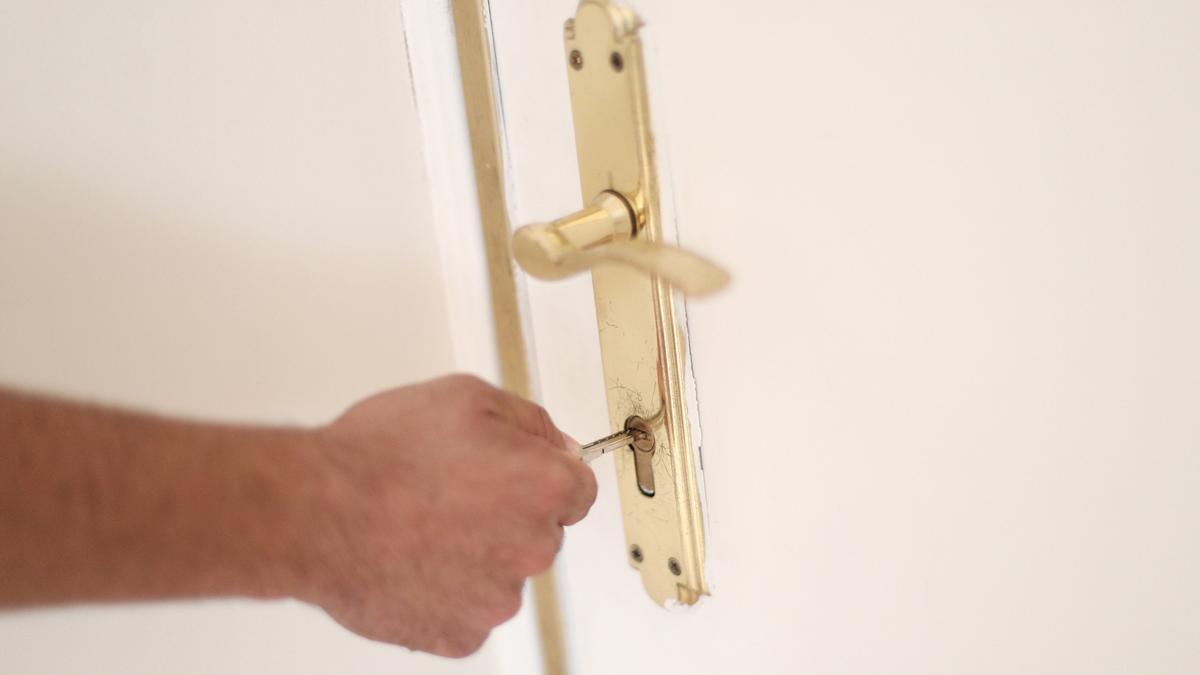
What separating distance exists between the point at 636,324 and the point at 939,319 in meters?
0.14

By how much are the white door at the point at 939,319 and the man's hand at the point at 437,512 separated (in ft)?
0.28

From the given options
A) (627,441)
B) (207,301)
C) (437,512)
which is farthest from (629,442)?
(207,301)

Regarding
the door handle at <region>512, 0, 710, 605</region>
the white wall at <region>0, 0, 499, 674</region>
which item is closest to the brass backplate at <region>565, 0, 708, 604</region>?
the door handle at <region>512, 0, 710, 605</region>

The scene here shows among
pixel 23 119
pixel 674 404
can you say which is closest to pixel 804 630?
pixel 674 404

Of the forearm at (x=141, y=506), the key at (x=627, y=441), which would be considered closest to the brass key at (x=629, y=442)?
the key at (x=627, y=441)

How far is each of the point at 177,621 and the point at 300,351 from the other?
148 millimetres

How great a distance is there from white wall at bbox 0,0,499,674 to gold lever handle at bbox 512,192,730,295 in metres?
0.15

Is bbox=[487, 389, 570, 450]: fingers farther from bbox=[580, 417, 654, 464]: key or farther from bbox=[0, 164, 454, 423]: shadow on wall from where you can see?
bbox=[0, 164, 454, 423]: shadow on wall

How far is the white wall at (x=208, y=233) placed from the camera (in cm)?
37

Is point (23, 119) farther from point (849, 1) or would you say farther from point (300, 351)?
point (849, 1)

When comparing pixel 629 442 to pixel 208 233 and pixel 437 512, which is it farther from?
pixel 208 233

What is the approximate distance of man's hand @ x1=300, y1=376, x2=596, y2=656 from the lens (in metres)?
0.32

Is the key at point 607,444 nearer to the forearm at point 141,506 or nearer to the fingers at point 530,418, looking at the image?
the fingers at point 530,418

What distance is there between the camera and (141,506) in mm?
292
